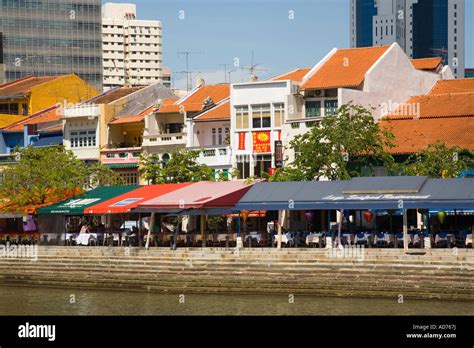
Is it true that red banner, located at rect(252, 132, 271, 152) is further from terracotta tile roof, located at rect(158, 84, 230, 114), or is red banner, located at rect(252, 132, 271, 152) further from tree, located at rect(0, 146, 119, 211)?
tree, located at rect(0, 146, 119, 211)

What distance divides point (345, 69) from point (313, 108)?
9.30 ft

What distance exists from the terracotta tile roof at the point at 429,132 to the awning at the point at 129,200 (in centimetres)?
1155

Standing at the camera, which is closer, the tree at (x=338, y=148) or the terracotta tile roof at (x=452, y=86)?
the tree at (x=338, y=148)

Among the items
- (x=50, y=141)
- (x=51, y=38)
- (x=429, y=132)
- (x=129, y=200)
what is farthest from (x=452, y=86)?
(x=51, y=38)

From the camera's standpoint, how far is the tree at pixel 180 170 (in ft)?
210

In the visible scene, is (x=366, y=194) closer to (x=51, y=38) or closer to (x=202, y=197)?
(x=202, y=197)

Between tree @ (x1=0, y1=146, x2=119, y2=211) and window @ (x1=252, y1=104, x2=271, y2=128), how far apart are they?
959 cm

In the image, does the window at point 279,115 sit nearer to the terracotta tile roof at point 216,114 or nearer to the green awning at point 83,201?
the terracotta tile roof at point 216,114

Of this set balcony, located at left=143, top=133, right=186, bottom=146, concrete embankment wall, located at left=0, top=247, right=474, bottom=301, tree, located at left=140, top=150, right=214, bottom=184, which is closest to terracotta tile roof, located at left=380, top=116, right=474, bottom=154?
tree, located at left=140, top=150, right=214, bottom=184

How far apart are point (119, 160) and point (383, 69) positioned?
58.0ft

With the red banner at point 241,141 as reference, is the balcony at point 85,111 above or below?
above

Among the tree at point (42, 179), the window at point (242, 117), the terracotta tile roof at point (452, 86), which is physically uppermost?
the terracotta tile roof at point (452, 86)

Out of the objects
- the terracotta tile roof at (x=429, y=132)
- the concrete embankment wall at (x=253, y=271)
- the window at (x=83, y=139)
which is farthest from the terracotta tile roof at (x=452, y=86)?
the concrete embankment wall at (x=253, y=271)

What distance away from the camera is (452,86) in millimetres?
70312
